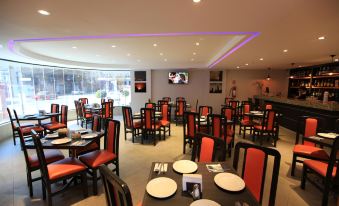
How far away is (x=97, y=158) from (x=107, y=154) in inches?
6.9

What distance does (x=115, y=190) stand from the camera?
1.12 metres

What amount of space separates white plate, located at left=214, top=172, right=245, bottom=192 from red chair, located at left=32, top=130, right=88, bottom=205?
1.91m

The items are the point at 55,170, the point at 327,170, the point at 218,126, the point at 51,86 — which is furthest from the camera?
the point at 51,86

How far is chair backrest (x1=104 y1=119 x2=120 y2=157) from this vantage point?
2.84 m

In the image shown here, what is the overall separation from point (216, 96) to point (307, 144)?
19.9 feet

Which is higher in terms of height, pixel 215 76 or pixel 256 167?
pixel 215 76

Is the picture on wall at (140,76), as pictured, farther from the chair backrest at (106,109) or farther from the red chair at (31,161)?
the red chair at (31,161)

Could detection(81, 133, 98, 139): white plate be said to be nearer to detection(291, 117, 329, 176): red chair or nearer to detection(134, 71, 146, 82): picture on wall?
detection(291, 117, 329, 176): red chair

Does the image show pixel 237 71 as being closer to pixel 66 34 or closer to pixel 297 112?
pixel 297 112

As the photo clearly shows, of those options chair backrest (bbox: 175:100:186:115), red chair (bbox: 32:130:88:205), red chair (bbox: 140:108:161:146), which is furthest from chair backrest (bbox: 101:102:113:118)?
red chair (bbox: 32:130:88:205)

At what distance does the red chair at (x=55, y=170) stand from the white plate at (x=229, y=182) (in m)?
1.91

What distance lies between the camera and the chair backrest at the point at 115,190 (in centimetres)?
98

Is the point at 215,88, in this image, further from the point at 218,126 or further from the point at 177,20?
the point at 177,20

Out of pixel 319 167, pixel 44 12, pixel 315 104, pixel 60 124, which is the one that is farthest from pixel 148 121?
pixel 315 104
